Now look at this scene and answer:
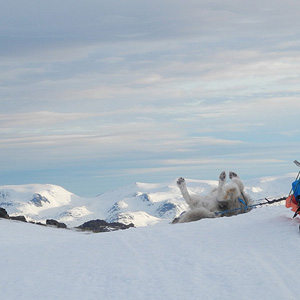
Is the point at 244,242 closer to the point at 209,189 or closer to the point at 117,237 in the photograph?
the point at 117,237

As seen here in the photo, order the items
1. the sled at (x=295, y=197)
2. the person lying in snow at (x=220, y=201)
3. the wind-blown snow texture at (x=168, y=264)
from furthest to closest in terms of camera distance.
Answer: the person lying in snow at (x=220, y=201)
the sled at (x=295, y=197)
the wind-blown snow texture at (x=168, y=264)

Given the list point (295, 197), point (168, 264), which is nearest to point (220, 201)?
point (295, 197)

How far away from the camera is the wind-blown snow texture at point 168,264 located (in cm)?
903

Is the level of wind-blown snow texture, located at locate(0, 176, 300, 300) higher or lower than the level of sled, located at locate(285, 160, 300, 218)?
lower

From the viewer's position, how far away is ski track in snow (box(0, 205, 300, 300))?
29.6 feet

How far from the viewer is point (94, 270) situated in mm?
10273

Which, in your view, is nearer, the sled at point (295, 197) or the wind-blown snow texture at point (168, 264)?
the wind-blown snow texture at point (168, 264)

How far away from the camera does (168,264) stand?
10289 millimetres

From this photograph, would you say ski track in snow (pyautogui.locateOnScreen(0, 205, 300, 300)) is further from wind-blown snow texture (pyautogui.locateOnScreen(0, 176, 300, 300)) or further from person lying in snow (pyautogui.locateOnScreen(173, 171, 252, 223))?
person lying in snow (pyautogui.locateOnScreen(173, 171, 252, 223))

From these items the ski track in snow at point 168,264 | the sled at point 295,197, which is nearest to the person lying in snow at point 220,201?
the ski track in snow at point 168,264

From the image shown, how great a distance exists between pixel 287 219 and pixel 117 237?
3824 millimetres

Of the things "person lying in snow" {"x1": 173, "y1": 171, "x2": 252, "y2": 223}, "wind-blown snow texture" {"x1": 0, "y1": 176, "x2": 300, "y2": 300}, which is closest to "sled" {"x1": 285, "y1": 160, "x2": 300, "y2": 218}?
"wind-blown snow texture" {"x1": 0, "y1": 176, "x2": 300, "y2": 300}

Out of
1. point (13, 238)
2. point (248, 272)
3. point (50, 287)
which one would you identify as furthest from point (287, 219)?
point (13, 238)

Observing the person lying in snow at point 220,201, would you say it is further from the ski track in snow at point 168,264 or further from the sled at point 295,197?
the sled at point 295,197
